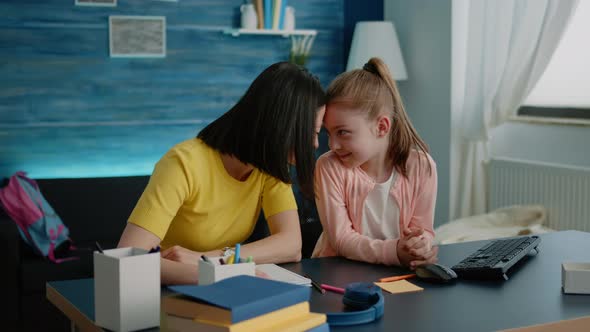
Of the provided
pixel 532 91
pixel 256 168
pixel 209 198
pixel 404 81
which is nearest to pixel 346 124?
pixel 256 168

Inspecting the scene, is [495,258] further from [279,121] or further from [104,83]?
[104,83]

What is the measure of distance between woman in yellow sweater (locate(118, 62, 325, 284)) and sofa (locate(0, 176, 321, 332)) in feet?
3.10

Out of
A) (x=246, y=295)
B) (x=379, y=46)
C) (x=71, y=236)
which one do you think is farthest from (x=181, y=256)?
(x=379, y=46)

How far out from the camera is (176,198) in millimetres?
1909

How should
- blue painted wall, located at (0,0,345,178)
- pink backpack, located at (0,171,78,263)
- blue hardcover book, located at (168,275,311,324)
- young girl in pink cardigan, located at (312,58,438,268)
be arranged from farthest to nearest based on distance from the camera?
blue painted wall, located at (0,0,345,178) → pink backpack, located at (0,171,78,263) → young girl in pink cardigan, located at (312,58,438,268) → blue hardcover book, located at (168,275,311,324)

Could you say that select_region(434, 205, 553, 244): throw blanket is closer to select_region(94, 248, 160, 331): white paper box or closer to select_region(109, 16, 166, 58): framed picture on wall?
select_region(109, 16, 166, 58): framed picture on wall

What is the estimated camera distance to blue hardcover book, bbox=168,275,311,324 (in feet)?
3.83

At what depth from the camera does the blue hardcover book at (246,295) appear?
117cm

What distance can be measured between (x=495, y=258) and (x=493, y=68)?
2756mm

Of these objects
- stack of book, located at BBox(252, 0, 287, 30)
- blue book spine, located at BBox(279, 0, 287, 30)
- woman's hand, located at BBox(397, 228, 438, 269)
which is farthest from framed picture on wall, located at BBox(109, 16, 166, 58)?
woman's hand, located at BBox(397, 228, 438, 269)

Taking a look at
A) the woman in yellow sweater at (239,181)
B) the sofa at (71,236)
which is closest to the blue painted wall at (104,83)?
the sofa at (71,236)

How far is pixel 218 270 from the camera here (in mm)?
1374

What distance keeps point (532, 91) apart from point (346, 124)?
262 cm

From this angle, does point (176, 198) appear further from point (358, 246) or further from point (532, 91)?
point (532, 91)
